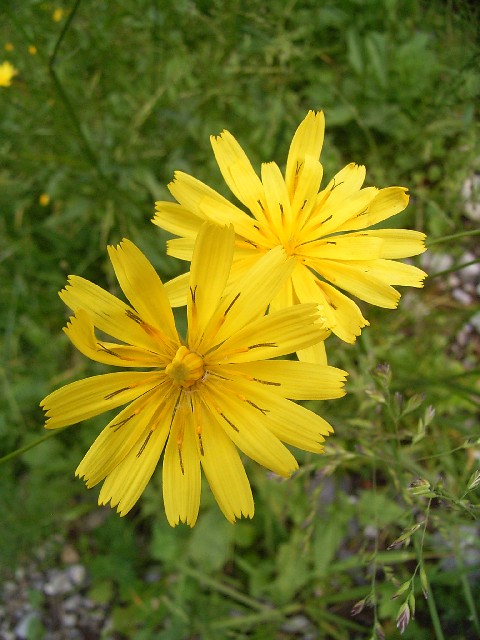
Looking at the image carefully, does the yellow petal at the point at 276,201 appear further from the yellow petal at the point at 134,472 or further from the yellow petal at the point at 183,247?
the yellow petal at the point at 134,472

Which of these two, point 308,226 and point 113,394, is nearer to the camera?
point 113,394

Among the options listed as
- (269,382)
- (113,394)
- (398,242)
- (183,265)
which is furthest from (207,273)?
(183,265)

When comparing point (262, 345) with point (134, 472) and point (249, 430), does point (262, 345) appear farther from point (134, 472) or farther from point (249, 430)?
point (134, 472)

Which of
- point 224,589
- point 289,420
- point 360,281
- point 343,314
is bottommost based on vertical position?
point 224,589

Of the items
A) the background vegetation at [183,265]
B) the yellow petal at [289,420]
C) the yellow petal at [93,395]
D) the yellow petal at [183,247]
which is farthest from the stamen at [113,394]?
the background vegetation at [183,265]

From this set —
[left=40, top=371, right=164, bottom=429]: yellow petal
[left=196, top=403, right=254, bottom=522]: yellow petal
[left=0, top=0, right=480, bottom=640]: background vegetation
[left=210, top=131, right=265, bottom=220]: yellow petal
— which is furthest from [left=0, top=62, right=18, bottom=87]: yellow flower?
[left=196, top=403, right=254, bottom=522]: yellow petal

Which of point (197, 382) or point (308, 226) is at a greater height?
point (308, 226)

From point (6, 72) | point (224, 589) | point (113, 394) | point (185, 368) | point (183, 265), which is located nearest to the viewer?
point (185, 368)

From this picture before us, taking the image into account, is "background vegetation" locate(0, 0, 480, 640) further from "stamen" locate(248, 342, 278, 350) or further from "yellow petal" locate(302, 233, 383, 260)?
"stamen" locate(248, 342, 278, 350)
